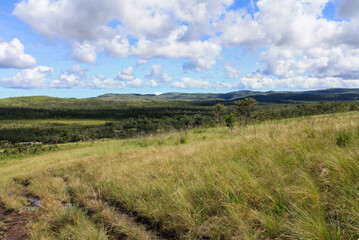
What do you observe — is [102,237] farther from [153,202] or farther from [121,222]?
[153,202]

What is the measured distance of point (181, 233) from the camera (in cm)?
278

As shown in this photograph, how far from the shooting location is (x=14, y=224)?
4.08 m

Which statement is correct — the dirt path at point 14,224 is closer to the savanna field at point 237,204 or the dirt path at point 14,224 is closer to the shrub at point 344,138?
the savanna field at point 237,204

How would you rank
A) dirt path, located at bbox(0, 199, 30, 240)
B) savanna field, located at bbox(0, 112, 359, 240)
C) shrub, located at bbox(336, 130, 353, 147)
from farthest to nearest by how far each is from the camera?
shrub, located at bbox(336, 130, 353, 147) < dirt path, located at bbox(0, 199, 30, 240) < savanna field, located at bbox(0, 112, 359, 240)

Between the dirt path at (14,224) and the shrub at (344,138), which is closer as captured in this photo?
the dirt path at (14,224)

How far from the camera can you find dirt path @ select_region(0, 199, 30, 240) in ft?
11.7

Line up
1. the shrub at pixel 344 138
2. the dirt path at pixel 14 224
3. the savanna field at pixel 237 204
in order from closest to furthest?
the savanna field at pixel 237 204, the dirt path at pixel 14 224, the shrub at pixel 344 138

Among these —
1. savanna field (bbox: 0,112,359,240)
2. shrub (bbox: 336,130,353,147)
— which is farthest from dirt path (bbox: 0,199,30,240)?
shrub (bbox: 336,130,353,147)

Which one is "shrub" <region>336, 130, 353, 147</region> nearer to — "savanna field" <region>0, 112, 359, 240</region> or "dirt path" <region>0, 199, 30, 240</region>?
"savanna field" <region>0, 112, 359, 240</region>

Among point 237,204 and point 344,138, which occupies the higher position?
point 344,138

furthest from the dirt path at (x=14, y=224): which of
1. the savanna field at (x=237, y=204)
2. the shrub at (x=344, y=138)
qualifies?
the shrub at (x=344, y=138)

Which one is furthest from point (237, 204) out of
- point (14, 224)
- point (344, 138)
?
point (14, 224)

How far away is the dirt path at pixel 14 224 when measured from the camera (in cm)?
358

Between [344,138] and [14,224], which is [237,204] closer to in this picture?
[344,138]
